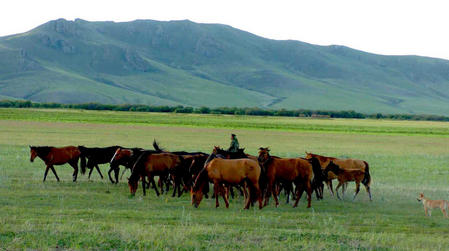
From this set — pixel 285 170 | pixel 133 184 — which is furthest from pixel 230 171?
pixel 133 184

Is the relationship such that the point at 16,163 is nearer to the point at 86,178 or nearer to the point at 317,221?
the point at 86,178

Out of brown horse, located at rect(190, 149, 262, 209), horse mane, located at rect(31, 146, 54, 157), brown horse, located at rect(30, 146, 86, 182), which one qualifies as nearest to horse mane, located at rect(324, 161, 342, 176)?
brown horse, located at rect(190, 149, 262, 209)

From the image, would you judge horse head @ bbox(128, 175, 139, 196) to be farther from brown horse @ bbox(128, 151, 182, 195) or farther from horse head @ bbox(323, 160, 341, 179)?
horse head @ bbox(323, 160, 341, 179)

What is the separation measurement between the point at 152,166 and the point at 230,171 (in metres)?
3.35

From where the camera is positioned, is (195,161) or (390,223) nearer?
(390,223)

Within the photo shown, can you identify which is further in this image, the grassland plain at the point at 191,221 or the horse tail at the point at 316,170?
the horse tail at the point at 316,170

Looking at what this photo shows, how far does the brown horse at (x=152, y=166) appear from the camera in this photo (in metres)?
16.8

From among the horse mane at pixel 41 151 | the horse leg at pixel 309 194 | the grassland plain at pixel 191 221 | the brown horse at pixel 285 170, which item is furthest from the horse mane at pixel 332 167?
the horse mane at pixel 41 151

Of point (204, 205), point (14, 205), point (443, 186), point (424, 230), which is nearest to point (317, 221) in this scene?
point (424, 230)

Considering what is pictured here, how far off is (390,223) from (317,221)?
1701 millimetres

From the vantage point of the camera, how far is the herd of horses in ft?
48.3

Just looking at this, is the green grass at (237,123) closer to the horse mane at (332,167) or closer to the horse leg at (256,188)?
the horse mane at (332,167)

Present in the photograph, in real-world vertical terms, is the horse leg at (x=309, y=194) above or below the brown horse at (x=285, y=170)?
below

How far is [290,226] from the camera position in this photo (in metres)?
12.2
